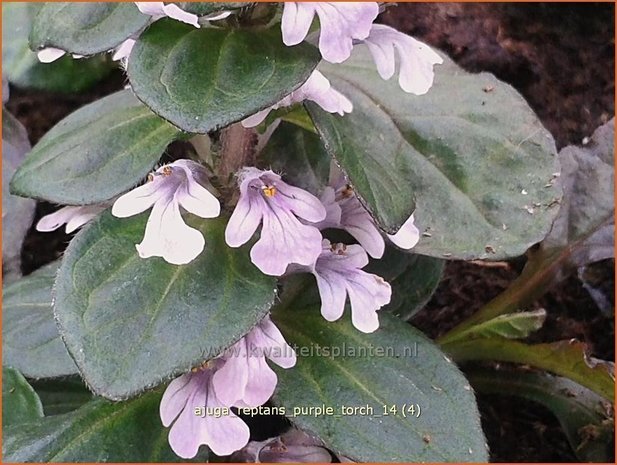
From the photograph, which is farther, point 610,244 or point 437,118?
point 610,244

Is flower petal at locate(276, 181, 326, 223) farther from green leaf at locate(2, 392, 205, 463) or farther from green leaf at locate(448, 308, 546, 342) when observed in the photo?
green leaf at locate(448, 308, 546, 342)

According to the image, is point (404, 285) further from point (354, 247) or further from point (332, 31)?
point (332, 31)

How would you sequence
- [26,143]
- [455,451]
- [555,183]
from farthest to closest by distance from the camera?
1. [26,143]
2. [555,183]
3. [455,451]

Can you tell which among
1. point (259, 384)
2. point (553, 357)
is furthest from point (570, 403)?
point (259, 384)

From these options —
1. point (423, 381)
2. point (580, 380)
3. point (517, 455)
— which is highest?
point (423, 381)

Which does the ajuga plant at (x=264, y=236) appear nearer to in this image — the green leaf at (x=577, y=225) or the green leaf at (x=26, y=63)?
the green leaf at (x=577, y=225)

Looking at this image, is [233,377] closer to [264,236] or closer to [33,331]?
[264,236]

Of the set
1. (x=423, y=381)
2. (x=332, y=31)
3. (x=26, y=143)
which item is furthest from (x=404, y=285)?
(x=26, y=143)

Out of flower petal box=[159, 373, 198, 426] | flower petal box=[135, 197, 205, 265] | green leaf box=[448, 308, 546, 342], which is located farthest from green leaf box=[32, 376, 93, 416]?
green leaf box=[448, 308, 546, 342]
